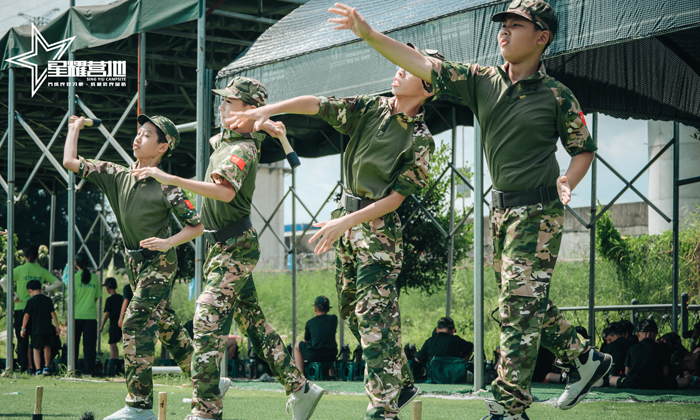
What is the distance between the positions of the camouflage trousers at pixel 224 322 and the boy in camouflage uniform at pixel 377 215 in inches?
25.6

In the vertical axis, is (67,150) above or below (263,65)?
below

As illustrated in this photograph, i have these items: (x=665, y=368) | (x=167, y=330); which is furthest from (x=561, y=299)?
(x=167, y=330)

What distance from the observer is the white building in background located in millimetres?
21797

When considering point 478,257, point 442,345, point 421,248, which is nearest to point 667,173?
point 421,248

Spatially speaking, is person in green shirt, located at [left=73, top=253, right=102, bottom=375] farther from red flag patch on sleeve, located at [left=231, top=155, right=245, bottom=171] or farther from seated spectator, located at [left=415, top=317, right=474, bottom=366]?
red flag patch on sleeve, located at [left=231, top=155, right=245, bottom=171]

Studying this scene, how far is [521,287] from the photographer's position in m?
3.78

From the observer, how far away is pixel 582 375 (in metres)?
4.32

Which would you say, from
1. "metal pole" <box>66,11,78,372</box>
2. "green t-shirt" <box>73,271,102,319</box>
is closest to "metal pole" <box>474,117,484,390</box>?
"metal pole" <box>66,11,78,372</box>

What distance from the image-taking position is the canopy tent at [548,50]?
6.48 m

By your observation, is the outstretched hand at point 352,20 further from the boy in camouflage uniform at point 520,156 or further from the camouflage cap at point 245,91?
the camouflage cap at point 245,91

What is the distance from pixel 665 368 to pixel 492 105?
21.7ft

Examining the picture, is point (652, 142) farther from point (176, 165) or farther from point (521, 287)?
point (521, 287)

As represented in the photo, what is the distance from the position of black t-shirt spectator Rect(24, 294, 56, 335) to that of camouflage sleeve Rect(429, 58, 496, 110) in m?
9.70

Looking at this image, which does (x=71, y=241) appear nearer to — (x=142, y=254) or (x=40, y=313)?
(x=40, y=313)
